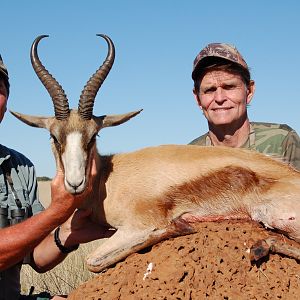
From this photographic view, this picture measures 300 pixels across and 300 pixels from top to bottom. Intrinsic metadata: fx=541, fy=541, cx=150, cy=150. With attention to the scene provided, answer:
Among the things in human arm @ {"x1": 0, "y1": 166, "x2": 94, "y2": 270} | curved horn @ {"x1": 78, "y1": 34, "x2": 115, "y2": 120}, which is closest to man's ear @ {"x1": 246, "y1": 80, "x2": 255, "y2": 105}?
curved horn @ {"x1": 78, "y1": 34, "x2": 115, "y2": 120}

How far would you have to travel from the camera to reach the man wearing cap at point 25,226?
4984 millimetres

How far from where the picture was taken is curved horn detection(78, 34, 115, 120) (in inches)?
216

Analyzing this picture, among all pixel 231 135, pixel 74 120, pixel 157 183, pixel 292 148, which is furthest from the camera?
→ pixel 292 148

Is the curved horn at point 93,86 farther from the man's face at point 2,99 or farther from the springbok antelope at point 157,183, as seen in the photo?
the man's face at point 2,99

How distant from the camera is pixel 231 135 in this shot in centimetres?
696

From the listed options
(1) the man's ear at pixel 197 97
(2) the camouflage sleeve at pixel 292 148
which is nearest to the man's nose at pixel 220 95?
(1) the man's ear at pixel 197 97

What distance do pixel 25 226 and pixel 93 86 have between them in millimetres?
1574

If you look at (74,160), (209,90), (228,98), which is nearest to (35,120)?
(74,160)

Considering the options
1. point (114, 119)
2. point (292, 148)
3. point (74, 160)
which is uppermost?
point (114, 119)

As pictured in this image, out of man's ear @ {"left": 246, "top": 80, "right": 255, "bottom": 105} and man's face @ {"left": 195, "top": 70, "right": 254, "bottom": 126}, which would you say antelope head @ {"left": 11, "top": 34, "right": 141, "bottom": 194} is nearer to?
man's face @ {"left": 195, "top": 70, "right": 254, "bottom": 126}

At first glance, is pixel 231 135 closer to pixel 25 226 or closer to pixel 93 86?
pixel 93 86

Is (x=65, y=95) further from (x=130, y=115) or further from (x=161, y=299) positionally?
(x=161, y=299)

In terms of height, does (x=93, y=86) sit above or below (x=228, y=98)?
above

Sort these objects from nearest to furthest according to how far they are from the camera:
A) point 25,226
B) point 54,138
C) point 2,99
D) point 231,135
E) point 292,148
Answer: point 25,226 < point 54,138 < point 2,99 < point 231,135 < point 292,148
